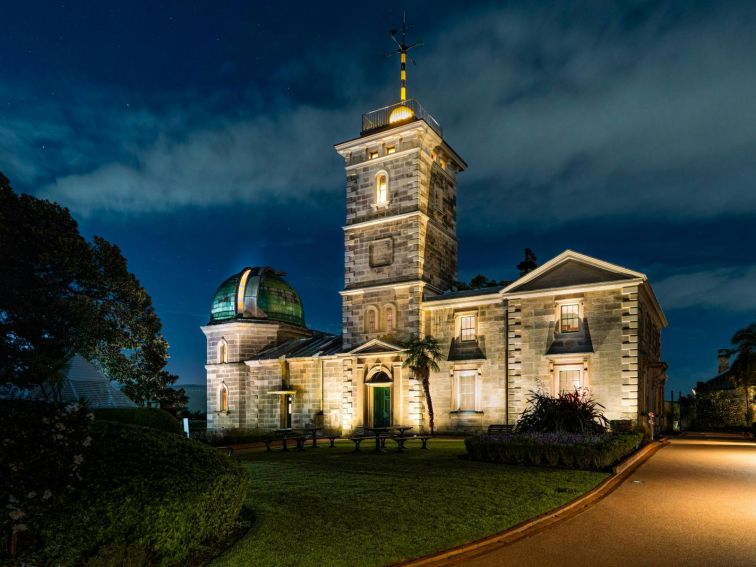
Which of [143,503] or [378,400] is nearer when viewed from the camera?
[143,503]

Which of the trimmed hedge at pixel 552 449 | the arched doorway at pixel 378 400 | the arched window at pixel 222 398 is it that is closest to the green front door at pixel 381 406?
the arched doorway at pixel 378 400

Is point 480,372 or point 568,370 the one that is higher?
point 568,370

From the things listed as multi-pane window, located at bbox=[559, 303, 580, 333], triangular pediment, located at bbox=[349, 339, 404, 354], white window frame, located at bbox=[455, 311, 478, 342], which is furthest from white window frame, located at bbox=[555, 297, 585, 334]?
triangular pediment, located at bbox=[349, 339, 404, 354]

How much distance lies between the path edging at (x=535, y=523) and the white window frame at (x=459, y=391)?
14.3 meters

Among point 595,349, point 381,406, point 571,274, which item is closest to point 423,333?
point 381,406

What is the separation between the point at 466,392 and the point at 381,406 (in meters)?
5.51

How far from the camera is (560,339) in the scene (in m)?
28.6

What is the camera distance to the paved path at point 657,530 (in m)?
8.09

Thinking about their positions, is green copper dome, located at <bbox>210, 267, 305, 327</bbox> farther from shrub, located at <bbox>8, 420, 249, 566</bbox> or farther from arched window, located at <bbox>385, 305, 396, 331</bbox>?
shrub, located at <bbox>8, 420, 249, 566</bbox>

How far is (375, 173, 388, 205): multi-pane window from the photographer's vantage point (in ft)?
115

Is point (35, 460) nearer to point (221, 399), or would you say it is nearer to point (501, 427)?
point (501, 427)

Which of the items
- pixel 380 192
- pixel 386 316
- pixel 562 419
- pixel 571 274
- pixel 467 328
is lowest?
pixel 562 419

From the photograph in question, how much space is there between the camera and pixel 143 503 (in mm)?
6695

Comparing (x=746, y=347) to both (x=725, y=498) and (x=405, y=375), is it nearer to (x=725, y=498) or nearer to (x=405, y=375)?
(x=405, y=375)
